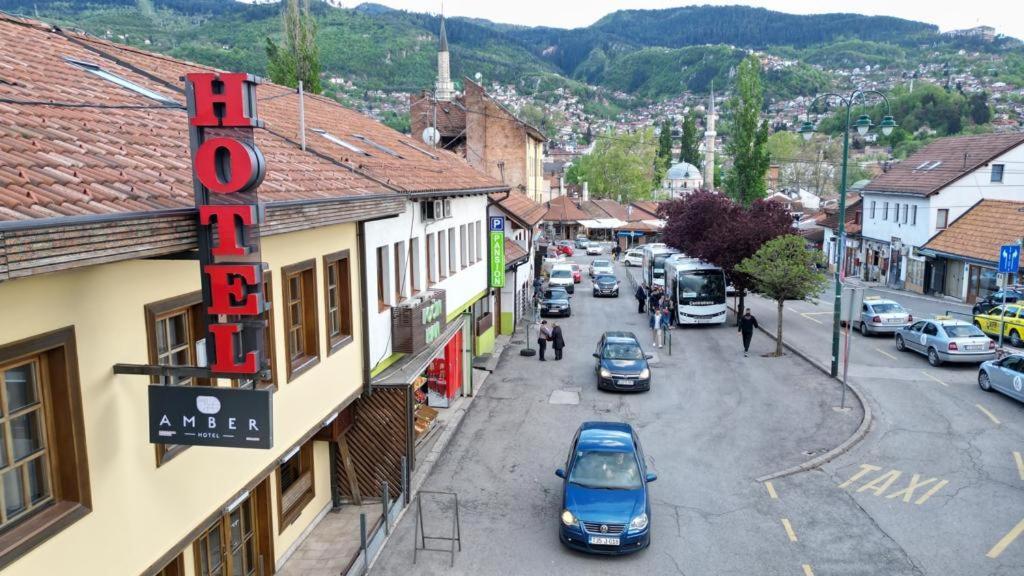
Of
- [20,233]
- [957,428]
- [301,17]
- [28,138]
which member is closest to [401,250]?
[28,138]

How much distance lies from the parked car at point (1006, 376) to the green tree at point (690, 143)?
115052mm

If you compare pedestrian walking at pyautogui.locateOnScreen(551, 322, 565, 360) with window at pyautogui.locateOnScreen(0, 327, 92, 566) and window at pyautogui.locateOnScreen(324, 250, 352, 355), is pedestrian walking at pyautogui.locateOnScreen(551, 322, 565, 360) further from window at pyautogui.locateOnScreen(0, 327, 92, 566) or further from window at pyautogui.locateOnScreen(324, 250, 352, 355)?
window at pyautogui.locateOnScreen(0, 327, 92, 566)

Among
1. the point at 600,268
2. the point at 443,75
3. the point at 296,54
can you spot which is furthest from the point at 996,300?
the point at 443,75

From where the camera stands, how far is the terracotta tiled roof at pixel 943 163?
40.9m

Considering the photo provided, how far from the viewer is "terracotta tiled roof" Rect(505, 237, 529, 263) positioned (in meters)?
28.9

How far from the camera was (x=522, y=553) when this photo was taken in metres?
12.0

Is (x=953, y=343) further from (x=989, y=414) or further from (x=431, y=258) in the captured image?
(x=431, y=258)

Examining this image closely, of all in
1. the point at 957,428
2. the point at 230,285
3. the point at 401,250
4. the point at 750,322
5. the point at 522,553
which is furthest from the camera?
the point at 750,322

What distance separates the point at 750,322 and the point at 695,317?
615cm

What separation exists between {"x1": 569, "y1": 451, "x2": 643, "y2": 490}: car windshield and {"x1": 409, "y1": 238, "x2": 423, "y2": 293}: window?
570 centimetres

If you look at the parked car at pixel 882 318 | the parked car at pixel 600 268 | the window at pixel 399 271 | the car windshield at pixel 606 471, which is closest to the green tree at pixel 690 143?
the parked car at pixel 600 268

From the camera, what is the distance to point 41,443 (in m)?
5.94

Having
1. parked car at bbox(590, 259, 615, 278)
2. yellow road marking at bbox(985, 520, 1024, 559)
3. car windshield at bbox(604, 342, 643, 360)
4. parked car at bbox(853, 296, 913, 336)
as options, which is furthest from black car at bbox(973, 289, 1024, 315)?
parked car at bbox(590, 259, 615, 278)

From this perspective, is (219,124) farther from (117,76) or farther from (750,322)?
(750,322)
